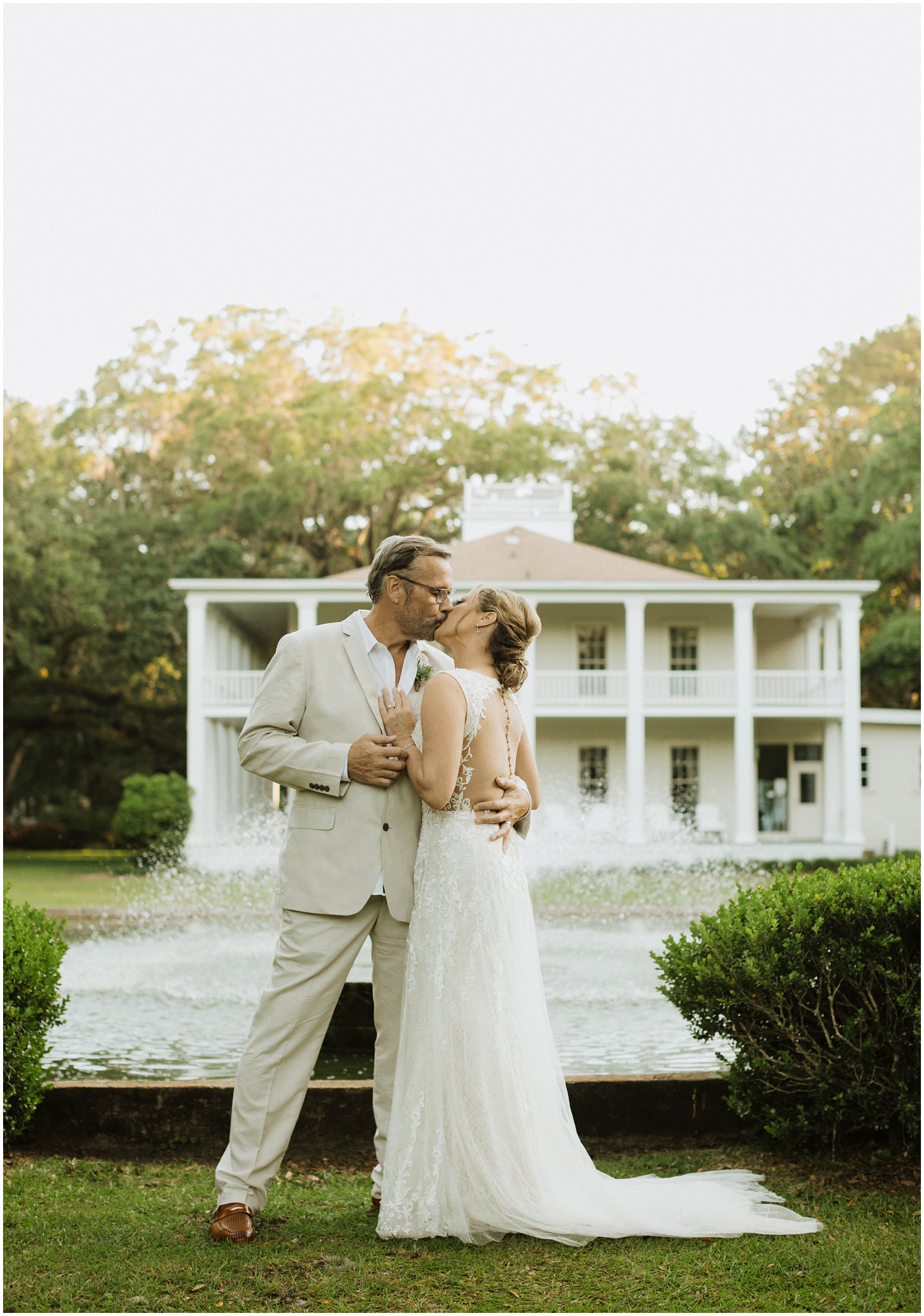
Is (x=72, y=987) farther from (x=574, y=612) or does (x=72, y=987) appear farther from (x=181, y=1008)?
(x=574, y=612)

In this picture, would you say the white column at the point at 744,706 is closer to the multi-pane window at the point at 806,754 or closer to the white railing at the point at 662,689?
the white railing at the point at 662,689

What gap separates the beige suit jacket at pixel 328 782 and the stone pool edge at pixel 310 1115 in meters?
1.33

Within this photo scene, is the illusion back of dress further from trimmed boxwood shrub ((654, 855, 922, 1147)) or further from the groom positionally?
trimmed boxwood shrub ((654, 855, 922, 1147))

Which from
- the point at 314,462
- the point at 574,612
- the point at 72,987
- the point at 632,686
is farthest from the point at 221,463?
the point at 72,987

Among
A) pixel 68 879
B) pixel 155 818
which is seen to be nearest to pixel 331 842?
pixel 68 879

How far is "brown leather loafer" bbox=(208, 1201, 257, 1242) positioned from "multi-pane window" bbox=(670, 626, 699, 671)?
27.5 m

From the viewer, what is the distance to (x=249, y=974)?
1012cm

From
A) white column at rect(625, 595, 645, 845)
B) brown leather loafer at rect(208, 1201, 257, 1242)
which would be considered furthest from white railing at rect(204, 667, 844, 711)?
brown leather loafer at rect(208, 1201, 257, 1242)

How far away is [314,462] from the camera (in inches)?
1517

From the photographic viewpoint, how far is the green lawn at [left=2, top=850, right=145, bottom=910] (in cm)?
1647

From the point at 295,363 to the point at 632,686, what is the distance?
21.3 meters

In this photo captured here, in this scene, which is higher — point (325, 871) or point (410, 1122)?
point (325, 871)

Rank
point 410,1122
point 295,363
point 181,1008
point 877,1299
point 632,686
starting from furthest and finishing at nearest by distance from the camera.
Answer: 1. point 295,363
2. point 632,686
3. point 181,1008
4. point 410,1122
5. point 877,1299

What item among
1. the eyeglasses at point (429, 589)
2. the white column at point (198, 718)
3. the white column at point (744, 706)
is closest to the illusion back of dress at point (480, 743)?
the eyeglasses at point (429, 589)
